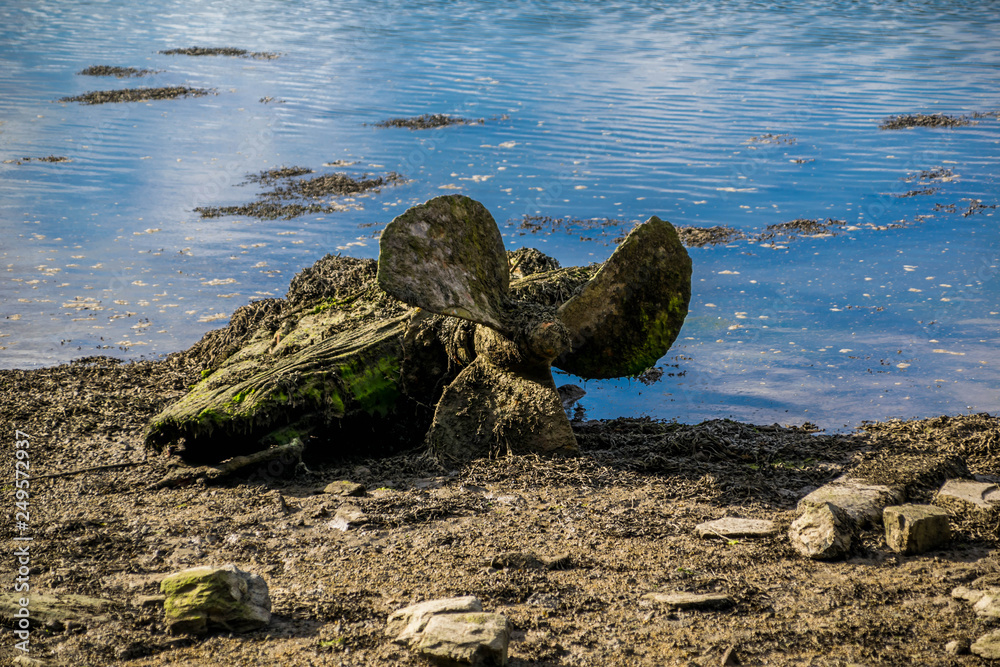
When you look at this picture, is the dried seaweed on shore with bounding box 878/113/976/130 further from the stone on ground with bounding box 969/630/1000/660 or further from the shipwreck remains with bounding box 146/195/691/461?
the stone on ground with bounding box 969/630/1000/660

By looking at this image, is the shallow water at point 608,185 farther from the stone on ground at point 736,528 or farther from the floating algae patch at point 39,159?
the stone on ground at point 736,528

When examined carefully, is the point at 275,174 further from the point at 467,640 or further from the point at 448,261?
the point at 467,640

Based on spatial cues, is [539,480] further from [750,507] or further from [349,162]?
[349,162]

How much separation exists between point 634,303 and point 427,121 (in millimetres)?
13059

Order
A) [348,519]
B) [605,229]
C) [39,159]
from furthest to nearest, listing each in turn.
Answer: [39,159] < [605,229] < [348,519]

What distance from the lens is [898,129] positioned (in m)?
17.1

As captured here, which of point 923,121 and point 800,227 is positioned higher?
point 923,121

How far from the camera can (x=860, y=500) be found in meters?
5.16

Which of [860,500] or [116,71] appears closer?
[860,500]

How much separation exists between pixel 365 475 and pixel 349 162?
34.7 ft

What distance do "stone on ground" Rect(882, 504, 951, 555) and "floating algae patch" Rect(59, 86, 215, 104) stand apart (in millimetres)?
21745

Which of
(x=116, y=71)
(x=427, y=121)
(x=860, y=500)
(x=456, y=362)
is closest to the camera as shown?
(x=860, y=500)

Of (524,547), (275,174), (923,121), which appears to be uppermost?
(923,121)

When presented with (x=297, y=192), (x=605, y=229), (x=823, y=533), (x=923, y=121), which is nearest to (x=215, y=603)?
(x=823, y=533)
